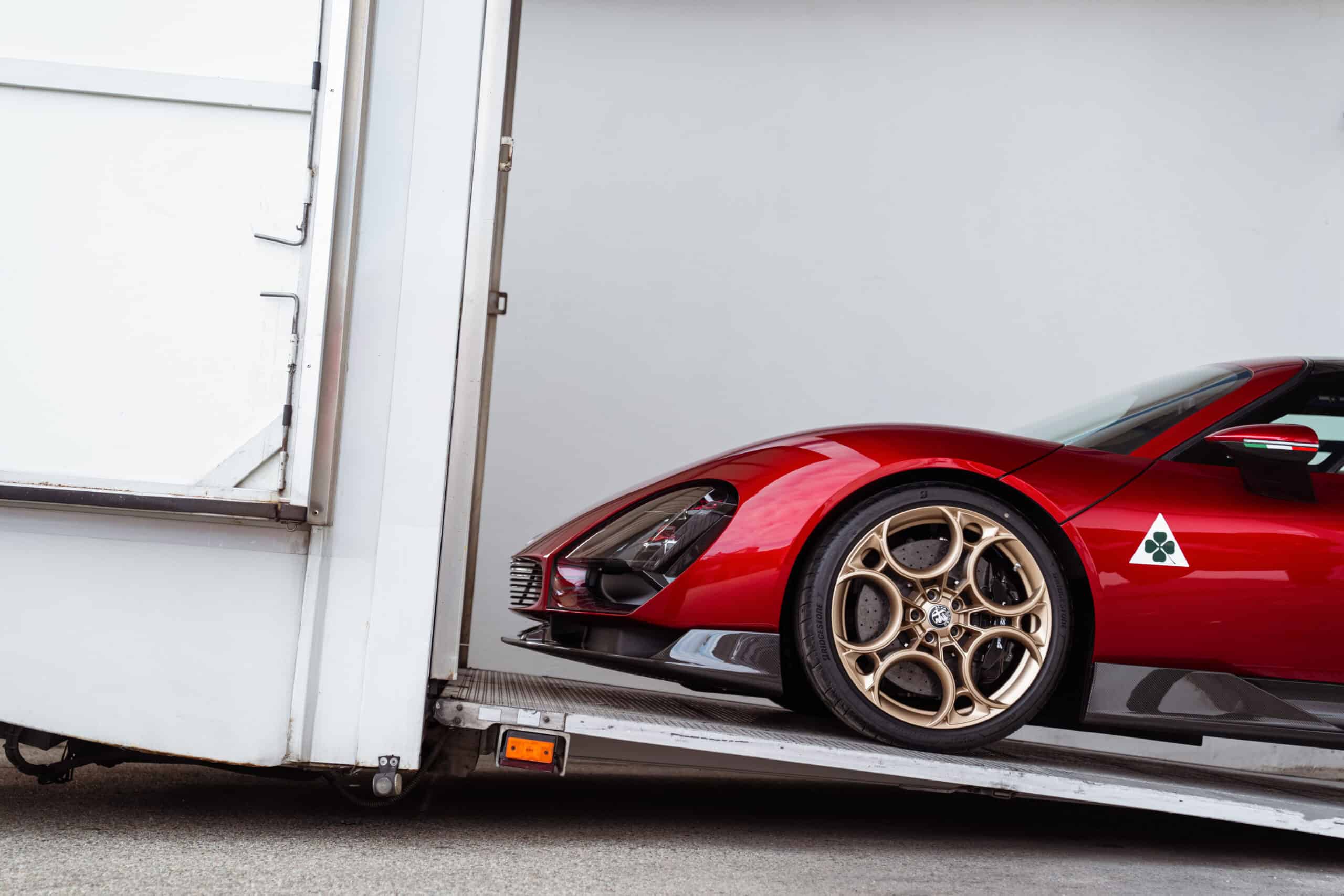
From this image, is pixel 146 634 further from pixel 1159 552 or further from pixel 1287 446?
pixel 1287 446

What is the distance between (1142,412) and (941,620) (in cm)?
98

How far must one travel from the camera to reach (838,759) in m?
2.15

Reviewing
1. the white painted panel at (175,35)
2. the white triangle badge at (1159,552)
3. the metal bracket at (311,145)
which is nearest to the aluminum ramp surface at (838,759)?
the white triangle badge at (1159,552)

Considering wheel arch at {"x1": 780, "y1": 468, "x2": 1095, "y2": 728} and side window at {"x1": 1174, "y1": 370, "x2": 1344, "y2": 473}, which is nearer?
wheel arch at {"x1": 780, "y1": 468, "x2": 1095, "y2": 728}

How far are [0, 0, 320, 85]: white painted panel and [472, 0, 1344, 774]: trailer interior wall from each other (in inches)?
127

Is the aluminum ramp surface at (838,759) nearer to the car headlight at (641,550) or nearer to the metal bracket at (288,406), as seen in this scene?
the car headlight at (641,550)

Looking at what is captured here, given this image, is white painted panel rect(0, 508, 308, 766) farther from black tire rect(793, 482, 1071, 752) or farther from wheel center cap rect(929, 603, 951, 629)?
wheel center cap rect(929, 603, 951, 629)

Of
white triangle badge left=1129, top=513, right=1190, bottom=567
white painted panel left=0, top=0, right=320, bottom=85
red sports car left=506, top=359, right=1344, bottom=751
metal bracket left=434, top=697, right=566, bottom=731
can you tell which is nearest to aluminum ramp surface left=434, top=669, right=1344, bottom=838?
metal bracket left=434, top=697, right=566, bottom=731

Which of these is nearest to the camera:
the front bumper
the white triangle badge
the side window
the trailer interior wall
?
the front bumper

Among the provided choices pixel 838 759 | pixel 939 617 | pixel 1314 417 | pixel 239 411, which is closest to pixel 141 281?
pixel 239 411

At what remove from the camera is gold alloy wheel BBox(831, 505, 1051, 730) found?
2320 millimetres

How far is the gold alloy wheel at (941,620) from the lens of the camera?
2.32 meters

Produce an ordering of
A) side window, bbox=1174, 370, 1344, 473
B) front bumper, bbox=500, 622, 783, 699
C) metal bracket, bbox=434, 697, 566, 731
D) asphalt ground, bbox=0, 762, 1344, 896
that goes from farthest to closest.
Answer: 1. side window, bbox=1174, 370, 1344, 473
2. front bumper, bbox=500, 622, 783, 699
3. metal bracket, bbox=434, 697, 566, 731
4. asphalt ground, bbox=0, 762, 1344, 896

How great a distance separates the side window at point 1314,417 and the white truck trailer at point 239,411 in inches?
34.4
